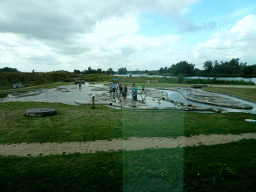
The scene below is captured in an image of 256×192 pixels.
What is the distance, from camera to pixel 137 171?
183 inches

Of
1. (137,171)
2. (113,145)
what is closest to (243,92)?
(113,145)

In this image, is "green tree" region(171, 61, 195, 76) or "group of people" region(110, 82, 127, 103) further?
"green tree" region(171, 61, 195, 76)

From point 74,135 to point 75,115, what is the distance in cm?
432

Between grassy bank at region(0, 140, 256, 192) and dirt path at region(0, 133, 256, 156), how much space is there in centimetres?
52

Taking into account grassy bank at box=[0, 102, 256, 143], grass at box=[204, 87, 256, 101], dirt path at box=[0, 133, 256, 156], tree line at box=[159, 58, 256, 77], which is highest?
tree line at box=[159, 58, 256, 77]

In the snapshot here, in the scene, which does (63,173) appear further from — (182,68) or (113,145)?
(182,68)

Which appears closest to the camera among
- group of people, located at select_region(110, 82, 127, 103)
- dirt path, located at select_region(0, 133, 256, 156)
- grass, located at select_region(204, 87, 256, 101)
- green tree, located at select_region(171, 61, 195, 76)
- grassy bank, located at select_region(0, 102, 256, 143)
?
dirt path, located at select_region(0, 133, 256, 156)

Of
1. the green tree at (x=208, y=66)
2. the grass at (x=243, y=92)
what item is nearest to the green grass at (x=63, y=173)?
the grass at (x=243, y=92)

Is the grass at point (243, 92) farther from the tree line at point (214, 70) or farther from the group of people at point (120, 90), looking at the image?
the tree line at point (214, 70)

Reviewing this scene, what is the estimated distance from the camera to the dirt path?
6305 mm

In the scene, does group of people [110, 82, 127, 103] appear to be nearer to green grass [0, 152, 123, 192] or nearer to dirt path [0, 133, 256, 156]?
dirt path [0, 133, 256, 156]

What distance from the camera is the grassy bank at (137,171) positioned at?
4039mm

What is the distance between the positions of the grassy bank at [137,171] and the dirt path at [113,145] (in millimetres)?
524

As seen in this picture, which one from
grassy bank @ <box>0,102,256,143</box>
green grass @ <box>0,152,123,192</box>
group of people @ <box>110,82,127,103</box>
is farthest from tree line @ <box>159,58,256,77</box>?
green grass @ <box>0,152,123,192</box>
